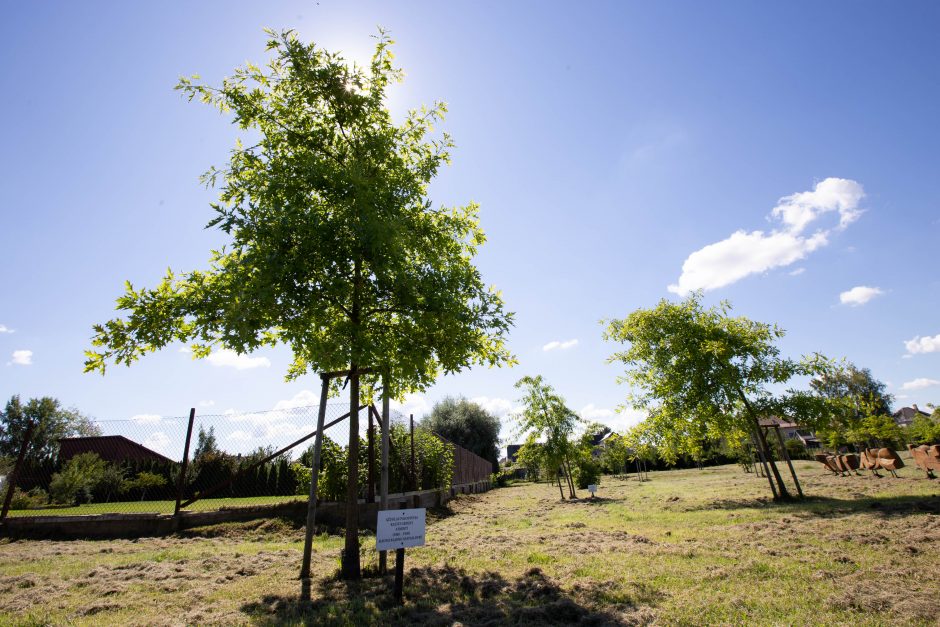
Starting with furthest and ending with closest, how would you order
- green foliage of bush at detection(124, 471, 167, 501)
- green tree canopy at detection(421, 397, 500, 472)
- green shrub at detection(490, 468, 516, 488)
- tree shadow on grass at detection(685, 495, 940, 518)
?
green tree canopy at detection(421, 397, 500, 472)
green shrub at detection(490, 468, 516, 488)
green foliage of bush at detection(124, 471, 167, 501)
tree shadow on grass at detection(685, 495, 940, 518)

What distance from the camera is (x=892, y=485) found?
575 inches

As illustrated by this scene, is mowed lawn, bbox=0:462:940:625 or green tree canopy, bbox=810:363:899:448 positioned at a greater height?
green tree canopy, bbox=810:363:899:448

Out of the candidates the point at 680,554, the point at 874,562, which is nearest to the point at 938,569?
the point at 874,562

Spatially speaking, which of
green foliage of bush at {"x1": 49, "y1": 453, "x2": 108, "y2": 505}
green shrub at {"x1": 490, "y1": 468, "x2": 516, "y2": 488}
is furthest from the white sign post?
green shrub at {"x1": 490, "y1": 468, "x2": 516, "y2": 488}

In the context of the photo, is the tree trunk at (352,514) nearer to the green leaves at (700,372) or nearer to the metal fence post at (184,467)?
the metal fence post at (184,467)

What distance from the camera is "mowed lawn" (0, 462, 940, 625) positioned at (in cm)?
452

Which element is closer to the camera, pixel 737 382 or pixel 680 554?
pixel 680 554

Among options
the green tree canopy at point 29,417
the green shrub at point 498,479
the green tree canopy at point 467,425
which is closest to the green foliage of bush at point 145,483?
the green shrub at point 498,479

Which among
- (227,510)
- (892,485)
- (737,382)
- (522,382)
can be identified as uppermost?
(522,382)

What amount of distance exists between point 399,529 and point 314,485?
2.16 m

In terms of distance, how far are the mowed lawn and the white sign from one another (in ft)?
2.14

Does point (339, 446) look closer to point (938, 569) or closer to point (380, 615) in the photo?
point (380, 615)

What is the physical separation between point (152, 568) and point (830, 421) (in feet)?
59.9

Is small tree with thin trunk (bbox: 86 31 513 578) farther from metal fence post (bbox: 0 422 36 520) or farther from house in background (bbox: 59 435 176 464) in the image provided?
house in background (bbox: 59 435 176 464)
